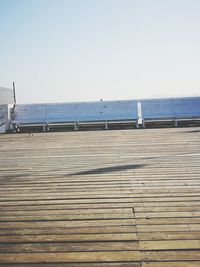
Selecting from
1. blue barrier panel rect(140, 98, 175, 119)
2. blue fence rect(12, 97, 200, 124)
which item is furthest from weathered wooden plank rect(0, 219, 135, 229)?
blue barrier panel rect(140, 98, 175, 119)

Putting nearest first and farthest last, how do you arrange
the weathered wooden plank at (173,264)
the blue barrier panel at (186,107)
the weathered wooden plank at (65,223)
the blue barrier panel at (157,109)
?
the weathered wooden plank at (173,264) → the weathered wooden plank at (65,223) → the blue barrier panel at (157,109) → the blue barrier panel at (186,107)

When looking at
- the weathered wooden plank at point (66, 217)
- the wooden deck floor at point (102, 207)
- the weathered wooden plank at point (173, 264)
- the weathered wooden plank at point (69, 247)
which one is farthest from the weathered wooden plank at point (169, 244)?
the weathered wooden plank at point (66, 217)

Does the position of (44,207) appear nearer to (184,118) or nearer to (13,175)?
(13,175)

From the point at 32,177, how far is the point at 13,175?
0.53 m

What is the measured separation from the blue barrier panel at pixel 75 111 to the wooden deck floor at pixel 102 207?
5.72m

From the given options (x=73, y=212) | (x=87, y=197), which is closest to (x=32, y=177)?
(x=87, y=197)

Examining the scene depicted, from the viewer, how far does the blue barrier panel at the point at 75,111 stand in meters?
15.2

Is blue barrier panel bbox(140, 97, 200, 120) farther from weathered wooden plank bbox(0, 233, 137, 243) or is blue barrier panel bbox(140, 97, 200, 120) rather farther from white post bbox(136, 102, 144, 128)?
weathered wooden plank bbox(0, 233, 137, 243)

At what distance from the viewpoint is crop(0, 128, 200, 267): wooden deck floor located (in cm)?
374

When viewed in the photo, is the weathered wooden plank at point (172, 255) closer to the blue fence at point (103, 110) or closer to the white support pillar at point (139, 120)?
the white support pillar at point (139, 120)

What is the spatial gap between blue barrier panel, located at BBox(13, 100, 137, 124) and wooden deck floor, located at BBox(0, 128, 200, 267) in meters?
5.72

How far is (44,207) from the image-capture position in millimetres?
5176

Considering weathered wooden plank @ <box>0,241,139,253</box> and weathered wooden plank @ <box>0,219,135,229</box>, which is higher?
weathered wooden plank @ <box>0,219,135,229</box>

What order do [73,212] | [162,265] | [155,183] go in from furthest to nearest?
[155,183], [73,212], [162,265]
